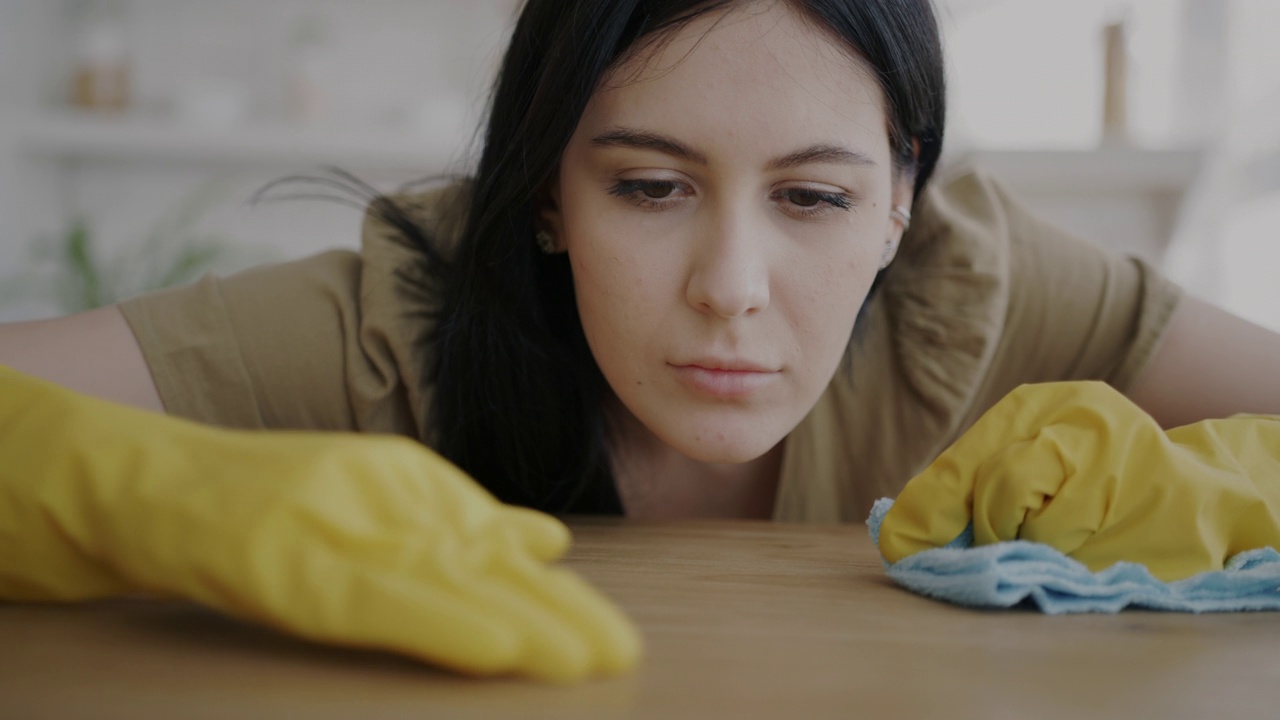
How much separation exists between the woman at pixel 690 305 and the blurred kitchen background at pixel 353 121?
133 centimetres

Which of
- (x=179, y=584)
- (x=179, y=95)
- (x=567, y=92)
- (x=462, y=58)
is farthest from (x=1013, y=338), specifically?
(x=179, y=95)

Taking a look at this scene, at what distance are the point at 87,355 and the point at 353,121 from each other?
79.4 inches

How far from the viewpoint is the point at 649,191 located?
0.77m

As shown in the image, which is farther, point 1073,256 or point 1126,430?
point 1073,256

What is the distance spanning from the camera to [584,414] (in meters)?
1.00

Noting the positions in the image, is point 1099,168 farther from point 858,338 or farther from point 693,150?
point 693,150

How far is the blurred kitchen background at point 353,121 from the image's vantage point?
2.30m

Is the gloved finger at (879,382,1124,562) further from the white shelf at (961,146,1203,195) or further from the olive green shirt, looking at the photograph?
the white shelf at (961,146,1203,195)

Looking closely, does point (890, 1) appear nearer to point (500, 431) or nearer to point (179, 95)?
point (500, 431)

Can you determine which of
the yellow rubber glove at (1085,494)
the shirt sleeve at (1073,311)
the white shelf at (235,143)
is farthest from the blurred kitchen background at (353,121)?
the yellow rubber glove at (1085,494)

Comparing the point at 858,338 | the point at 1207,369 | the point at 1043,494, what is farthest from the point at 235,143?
the point at 1043,494

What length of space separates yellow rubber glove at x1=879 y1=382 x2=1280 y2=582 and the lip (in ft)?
0.62

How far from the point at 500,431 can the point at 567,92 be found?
330 millimetres

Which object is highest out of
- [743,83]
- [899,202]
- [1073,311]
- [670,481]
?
[743,83]
